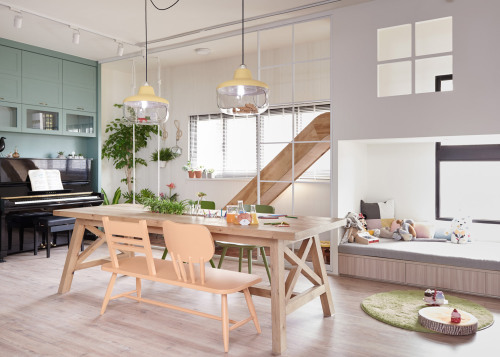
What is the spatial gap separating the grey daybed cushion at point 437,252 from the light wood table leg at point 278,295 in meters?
1.98

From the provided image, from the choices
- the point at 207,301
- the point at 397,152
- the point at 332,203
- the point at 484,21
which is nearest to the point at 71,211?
the point at 207,301

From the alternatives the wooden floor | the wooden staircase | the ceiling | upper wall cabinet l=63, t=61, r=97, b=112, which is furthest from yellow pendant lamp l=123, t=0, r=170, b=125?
upper wall cabinet l=63, t=61, r=97, b=112

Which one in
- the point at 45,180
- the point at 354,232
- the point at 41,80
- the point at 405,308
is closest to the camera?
the point at 405,308

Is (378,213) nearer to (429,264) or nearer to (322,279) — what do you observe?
(429,264)

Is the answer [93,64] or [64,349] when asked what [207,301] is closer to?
[64,349]

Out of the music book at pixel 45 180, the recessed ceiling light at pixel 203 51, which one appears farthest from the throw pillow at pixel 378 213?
the music book at pixel 45 180

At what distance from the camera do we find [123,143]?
7.57 m

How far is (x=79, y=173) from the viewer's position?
684 cm

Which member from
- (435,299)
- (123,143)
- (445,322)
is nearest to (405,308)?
(435,299)

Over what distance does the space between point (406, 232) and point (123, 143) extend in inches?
199

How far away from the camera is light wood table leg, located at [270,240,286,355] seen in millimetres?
2877

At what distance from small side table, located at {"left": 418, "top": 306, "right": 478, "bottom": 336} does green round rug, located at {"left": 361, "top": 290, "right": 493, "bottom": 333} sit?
0.06 meters

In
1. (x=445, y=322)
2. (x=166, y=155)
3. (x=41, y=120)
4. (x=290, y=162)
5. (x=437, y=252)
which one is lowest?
(x=445, y=322)

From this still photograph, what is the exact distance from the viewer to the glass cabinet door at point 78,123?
6.78 metres
